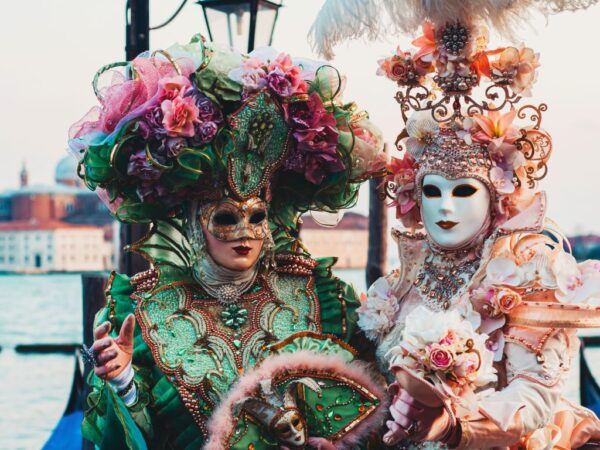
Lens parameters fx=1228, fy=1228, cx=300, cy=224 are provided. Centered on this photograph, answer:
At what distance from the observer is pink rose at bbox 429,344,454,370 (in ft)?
11.6

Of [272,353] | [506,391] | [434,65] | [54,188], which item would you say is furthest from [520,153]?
[54,188]

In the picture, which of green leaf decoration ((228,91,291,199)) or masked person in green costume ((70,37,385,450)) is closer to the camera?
masked person in green costume ((70,37,385,450))

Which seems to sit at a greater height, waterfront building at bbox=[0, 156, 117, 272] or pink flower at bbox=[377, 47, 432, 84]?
pink flower at bbox=[377, 47, 432, 84]

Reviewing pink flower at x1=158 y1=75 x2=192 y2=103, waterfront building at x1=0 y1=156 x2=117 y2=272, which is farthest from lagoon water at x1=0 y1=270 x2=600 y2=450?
waterfront building at x1=0 y1=156 x2=117 y2=272

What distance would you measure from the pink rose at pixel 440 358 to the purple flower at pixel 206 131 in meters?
1.21

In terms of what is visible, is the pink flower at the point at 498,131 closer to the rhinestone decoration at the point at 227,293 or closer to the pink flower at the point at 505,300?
the pink flower at the point at 505,300

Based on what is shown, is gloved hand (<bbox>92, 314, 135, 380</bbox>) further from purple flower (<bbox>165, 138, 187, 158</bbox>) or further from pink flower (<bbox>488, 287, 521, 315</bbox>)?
pink flower (<bbox>488, 287, 521, 315</bbox>)

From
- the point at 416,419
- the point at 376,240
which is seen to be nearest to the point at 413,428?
the point at 416,419

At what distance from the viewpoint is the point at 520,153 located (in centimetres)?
416

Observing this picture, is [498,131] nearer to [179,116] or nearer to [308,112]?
[308,112]

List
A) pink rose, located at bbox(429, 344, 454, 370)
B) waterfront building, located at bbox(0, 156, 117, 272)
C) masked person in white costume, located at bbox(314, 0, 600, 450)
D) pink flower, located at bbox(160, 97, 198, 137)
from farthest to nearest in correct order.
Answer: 1. waterfront building, located at bbox(0, 156, 117, 272)
2. pink flower, located at bbox(160, 97, 198, 137)
3. masked person in white costume, located at bbox(314, 0, 600, 450)
4. pink rose, located at bbox(429, 344, 454, 370)

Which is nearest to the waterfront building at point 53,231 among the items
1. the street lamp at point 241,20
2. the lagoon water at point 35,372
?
the lagoon water at point 35,372

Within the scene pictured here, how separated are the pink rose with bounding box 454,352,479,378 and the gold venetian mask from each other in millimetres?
1047

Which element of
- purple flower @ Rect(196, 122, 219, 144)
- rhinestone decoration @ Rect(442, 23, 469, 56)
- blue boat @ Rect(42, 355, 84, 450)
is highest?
rhinestone decoration @ Rect(442, 23, 469, 56)
